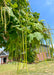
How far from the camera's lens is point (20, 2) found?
2.14 meters

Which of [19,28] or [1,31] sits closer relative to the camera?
[19,28]

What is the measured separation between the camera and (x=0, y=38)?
2496 mm

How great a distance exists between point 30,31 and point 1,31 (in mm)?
811

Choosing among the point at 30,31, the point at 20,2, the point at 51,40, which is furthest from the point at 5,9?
the point at 51,40

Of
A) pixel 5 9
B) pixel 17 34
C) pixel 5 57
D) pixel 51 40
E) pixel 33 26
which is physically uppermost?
pixel 5 9

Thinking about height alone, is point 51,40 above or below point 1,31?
below

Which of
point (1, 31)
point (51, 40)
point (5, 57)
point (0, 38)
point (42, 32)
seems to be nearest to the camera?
point (51, 40)

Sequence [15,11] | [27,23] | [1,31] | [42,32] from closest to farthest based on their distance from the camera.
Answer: [42,32]
[27,23]
[15,11]
[1,31]

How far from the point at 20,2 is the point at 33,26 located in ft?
2.62

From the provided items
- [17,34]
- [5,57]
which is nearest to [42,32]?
[17,34]

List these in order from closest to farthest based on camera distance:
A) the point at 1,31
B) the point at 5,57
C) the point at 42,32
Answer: the point at 42,32 → the point at 1,31 → the point at 5,57

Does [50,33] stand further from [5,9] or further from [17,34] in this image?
[5,9]

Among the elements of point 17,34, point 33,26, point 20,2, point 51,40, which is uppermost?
point 20,2

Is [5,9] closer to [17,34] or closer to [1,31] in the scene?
[17,34]
